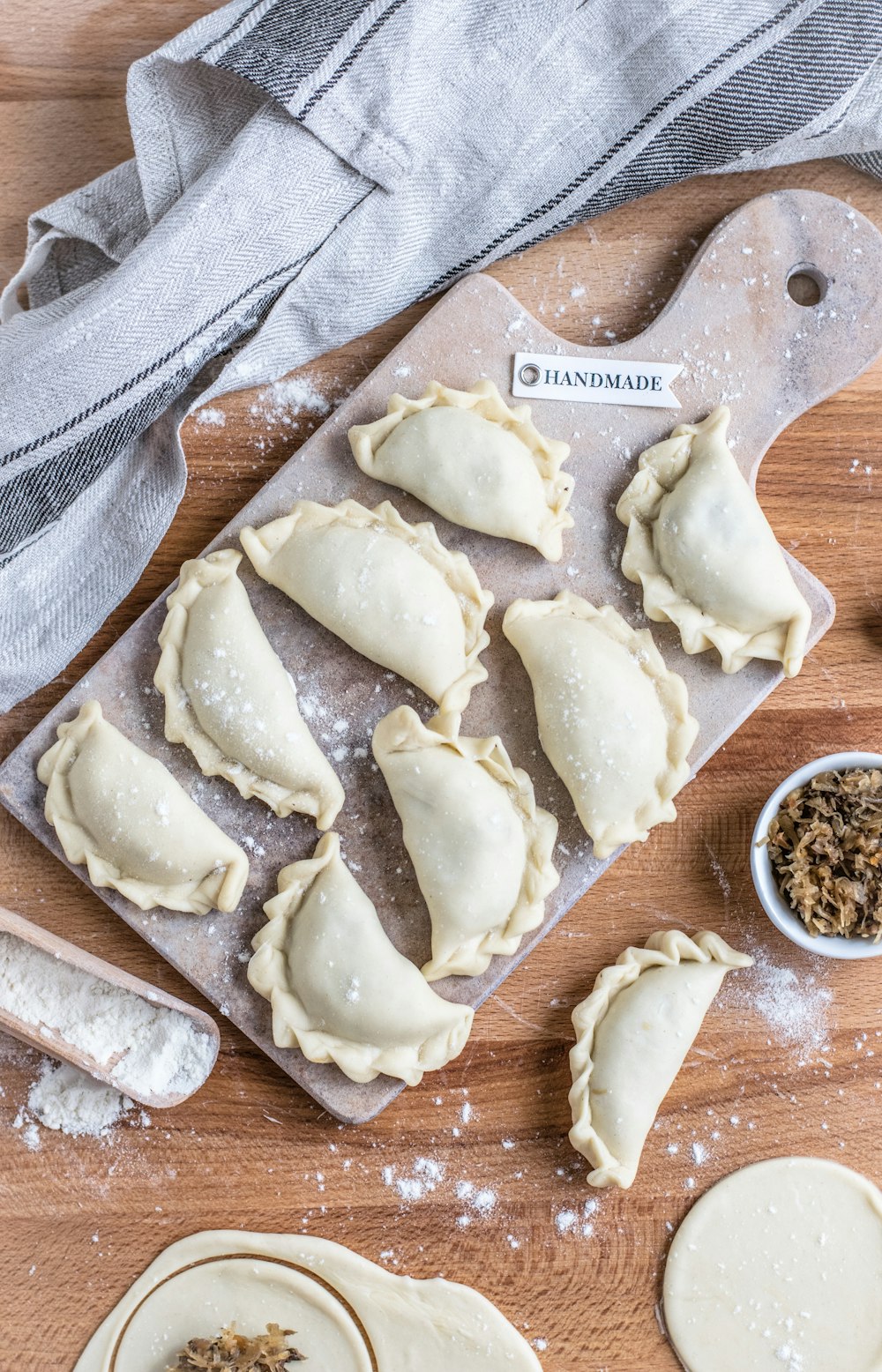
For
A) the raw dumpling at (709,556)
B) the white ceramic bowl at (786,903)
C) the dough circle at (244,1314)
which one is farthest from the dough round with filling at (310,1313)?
the raw dumpling at (709,556)

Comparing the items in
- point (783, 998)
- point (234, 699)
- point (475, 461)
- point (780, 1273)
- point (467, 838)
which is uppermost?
point (475, 461)

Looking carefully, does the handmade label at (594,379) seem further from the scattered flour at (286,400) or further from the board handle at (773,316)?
the scattered flour at (286,400)

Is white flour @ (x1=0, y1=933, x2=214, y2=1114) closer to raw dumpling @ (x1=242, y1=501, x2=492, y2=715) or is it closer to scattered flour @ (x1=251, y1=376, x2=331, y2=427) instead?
raw dumpling @ (x1=242, y1=501, x2=492, y2=715)

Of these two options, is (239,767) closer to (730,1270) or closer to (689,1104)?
(689,1104)

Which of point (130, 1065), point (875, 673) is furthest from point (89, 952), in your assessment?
point (875, 673)

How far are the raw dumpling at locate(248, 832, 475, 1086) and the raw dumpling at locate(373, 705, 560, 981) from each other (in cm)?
6

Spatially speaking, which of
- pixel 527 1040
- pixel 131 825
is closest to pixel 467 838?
pixel 527 1040

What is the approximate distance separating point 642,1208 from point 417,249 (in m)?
1.43

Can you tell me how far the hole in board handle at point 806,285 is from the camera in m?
1.40

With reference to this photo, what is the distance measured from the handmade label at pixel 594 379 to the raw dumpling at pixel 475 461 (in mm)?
55

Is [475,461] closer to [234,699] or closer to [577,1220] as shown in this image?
[234,699]

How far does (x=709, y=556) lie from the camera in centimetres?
133

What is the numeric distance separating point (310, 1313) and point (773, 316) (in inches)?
62.7

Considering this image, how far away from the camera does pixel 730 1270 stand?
1416 millimetres
